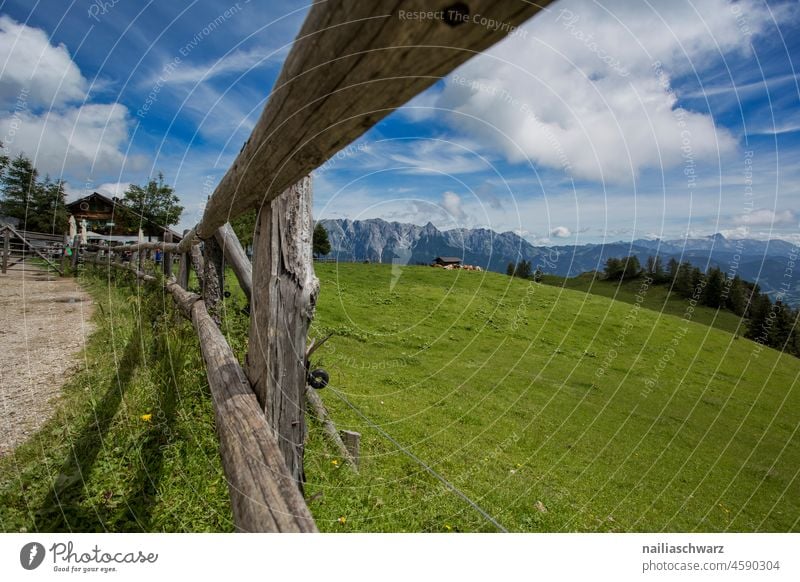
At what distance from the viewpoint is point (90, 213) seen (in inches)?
1618

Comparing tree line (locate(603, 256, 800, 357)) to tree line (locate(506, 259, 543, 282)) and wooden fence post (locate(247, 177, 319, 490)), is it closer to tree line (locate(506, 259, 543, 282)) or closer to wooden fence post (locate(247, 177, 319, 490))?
tree line (locate(506, 259, 543, 282))

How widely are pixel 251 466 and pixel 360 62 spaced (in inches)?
64.8

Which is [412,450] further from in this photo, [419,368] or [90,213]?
[90,213]

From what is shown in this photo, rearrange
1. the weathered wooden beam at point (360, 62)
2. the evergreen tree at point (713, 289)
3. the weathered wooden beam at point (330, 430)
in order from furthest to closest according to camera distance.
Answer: the evergreen tree at point (713, 289), the weathered wooden beam at point (330, 430), the weathered wooden beam at point (360, 62)

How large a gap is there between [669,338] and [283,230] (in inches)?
1160

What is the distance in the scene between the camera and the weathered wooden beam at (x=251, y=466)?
148 centimetres

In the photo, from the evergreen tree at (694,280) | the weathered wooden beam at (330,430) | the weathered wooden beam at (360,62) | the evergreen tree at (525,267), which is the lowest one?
the weathered wooden beam at (330,430)

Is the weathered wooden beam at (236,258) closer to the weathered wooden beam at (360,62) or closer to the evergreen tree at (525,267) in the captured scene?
the weathered wooden beam at (360,62)

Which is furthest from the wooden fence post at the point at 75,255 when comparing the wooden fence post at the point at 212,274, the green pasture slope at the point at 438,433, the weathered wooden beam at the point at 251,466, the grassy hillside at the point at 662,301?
the grassy hillside at the point at 662,301

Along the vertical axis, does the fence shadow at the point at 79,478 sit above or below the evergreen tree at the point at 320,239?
below

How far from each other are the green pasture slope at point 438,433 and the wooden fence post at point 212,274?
622mm

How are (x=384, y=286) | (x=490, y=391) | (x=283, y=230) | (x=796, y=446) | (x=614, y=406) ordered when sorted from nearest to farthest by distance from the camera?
(x=283, y=230)
(x=490, y=391)
(x=614, y=406)
(x=796, y=446)
(x=384, y=286)

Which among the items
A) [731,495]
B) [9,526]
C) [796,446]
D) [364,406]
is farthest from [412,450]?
[796,446]

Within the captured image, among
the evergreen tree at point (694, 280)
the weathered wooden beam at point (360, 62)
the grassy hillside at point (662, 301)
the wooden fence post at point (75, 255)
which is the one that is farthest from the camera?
the grassy hillside at point (662, 301)
